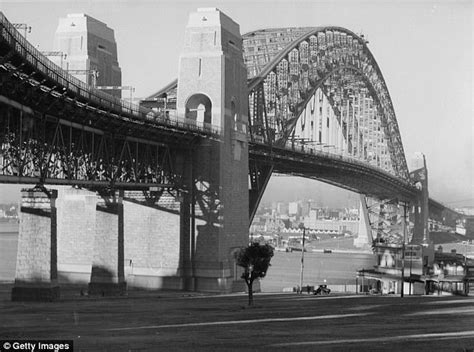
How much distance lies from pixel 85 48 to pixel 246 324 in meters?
49.8

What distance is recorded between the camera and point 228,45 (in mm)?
86938

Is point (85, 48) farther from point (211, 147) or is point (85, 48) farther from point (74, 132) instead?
point (74, 132)

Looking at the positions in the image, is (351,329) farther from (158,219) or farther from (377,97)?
(377,97)

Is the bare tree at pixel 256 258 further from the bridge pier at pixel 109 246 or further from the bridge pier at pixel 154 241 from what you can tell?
the bridge pier at pixel 154 241

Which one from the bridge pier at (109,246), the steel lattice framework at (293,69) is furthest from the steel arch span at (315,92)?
the bridge pier at (109,246)

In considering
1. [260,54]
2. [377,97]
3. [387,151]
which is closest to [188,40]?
[260,54]

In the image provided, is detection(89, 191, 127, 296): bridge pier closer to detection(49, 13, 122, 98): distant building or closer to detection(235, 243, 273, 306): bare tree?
detection(235, 243, 273, 306): bare tree

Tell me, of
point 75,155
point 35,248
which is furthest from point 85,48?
point 35,248

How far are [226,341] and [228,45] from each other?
168 feet

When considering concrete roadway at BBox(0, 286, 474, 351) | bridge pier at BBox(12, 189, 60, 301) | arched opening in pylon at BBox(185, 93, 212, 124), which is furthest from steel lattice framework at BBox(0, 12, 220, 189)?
concrete roadway at BBox(0, 286, 474, 351)

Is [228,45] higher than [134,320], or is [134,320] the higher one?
[228,45]

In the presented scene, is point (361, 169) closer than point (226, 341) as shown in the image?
No

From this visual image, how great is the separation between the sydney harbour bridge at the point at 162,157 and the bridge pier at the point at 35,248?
0.20 feet

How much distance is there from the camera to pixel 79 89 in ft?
201
